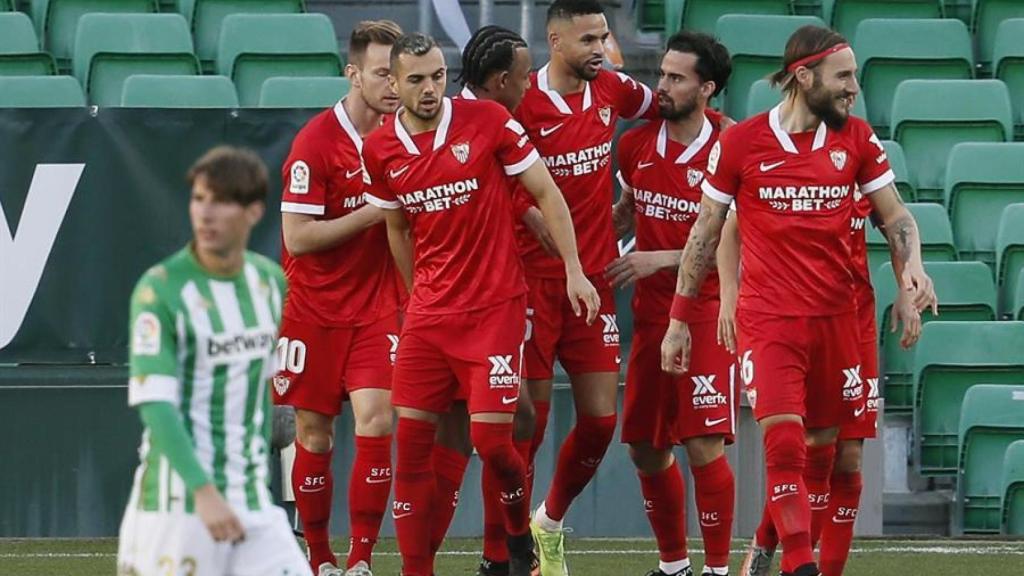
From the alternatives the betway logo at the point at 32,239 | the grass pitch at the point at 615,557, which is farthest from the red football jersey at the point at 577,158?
the betway logo at the point at 32,239

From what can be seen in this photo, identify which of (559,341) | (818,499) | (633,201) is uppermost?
(633,201)

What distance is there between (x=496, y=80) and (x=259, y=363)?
121 inches

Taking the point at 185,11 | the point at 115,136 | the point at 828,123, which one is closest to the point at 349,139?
the point at 828,123

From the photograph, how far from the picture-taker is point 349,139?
25.8ft

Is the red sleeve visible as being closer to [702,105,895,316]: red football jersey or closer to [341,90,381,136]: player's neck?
[341,90,381,136]: player's neck

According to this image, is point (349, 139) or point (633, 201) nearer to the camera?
point (349, 139)

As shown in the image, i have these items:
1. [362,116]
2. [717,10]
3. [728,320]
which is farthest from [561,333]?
[717,10]

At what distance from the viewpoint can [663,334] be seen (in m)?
8.20

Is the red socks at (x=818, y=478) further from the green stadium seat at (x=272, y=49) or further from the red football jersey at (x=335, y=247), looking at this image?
the green stadium seat at (x=272, y=49)

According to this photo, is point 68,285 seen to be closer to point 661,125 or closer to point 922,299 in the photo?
point 661,125

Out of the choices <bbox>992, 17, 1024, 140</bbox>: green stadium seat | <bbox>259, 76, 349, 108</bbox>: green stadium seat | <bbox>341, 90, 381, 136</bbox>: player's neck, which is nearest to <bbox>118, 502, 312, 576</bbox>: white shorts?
<bbox>341, 90, 381, 136</bbox>: player's neck

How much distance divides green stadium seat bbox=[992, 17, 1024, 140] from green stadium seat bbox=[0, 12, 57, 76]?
5.78 m

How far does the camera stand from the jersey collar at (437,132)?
23.8ft

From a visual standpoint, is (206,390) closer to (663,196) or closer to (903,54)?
(663,196)
